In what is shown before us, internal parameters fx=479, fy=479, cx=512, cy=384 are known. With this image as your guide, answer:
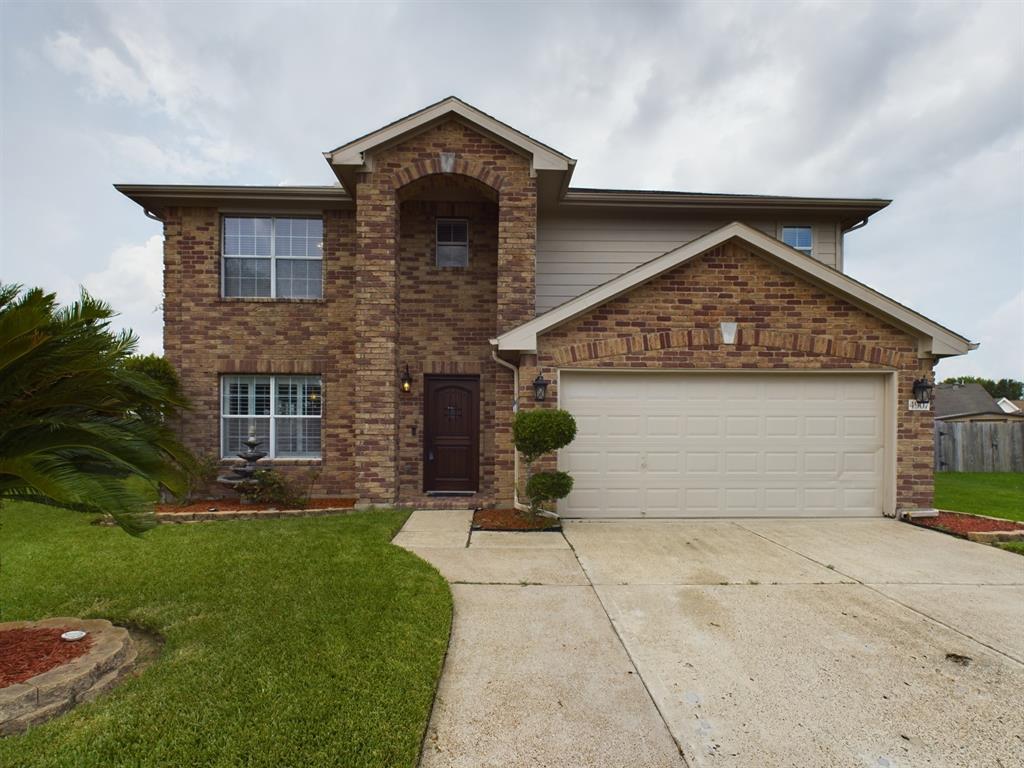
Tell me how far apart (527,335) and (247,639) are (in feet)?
17.2

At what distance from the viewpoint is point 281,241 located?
9.45m

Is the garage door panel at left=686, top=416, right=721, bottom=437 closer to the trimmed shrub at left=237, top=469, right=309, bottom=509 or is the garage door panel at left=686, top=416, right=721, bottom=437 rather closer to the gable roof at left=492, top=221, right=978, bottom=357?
the gable roof at left=492, top=221, right=978, bottom=357

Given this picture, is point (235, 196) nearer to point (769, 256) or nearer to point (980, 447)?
point (769, 256)

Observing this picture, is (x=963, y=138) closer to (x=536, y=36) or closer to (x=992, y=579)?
(x=536, y=36)

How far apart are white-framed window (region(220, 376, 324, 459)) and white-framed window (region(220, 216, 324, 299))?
171 cm

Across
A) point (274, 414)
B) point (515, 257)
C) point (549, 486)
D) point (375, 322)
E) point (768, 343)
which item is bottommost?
point (549, 486)

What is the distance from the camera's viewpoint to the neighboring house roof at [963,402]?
25.3 metres

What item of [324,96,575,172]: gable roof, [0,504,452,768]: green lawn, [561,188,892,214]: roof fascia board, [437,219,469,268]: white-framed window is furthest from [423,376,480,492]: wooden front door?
[561,188,892,214]: roof fascia board

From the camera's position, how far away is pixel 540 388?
24.6 feet

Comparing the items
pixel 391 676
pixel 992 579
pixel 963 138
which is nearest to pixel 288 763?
pixel 391 676

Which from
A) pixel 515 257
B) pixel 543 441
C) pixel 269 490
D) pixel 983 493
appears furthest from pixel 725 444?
pixel 269 490

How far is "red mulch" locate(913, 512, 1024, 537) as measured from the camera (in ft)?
22.7

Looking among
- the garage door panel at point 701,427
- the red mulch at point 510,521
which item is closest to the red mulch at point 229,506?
the red mulch at point 510,521

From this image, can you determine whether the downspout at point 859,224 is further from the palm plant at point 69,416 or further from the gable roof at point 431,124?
the palm plant at point 69,416
